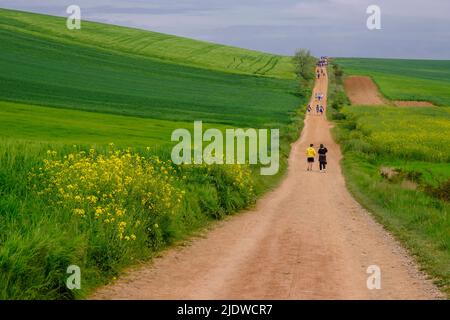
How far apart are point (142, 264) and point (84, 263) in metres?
2.00

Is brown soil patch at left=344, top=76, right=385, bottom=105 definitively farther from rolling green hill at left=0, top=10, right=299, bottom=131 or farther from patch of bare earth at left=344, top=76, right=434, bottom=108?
rolling green hill at left=0, top=10, right=299, bottom=131

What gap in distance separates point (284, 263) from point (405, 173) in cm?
2150

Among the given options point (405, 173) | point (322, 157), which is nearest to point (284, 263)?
point (405, 173)

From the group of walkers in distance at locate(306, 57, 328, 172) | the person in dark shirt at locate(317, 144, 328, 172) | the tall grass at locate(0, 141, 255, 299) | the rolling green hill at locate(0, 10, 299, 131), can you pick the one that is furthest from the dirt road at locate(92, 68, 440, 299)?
the rolling green hill at locate(0, 10, 299, 131)

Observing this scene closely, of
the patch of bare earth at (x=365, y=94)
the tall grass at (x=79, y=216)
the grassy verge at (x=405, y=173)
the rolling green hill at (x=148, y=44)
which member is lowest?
the grassy verge at (x=405, y=173)

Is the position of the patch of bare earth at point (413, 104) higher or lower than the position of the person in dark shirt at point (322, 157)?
higher

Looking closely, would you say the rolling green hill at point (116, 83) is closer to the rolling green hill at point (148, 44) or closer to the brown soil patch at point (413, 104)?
the rolling green hill at point (148, 44)

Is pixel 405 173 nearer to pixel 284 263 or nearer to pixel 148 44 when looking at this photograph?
pixel 284 263

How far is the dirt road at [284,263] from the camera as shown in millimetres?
10555

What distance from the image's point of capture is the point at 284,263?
41.9 feet

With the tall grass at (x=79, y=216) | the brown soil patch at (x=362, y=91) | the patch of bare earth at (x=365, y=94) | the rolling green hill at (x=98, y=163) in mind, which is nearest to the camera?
the tall grass at (x=79, y=216)

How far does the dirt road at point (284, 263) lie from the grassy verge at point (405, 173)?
1.93 feet

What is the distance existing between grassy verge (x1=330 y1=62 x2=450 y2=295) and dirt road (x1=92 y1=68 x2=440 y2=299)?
588 millimetres

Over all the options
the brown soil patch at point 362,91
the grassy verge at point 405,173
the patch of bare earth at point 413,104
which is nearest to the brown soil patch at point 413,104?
the patch of bare earth at point 413,104
